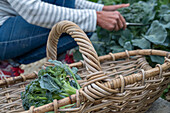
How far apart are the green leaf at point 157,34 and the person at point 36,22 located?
20cm

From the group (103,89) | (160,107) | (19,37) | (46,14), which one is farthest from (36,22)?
(160,107)

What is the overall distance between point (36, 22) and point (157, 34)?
0.79 meters

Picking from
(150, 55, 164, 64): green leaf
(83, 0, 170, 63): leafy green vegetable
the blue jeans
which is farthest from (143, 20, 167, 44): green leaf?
the blue jeans

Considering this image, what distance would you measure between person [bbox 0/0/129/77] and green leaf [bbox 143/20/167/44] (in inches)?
8.0

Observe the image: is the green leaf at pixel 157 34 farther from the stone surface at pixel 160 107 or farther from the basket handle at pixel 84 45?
the basket handle at pixel 84 45

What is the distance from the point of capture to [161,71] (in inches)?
27.3

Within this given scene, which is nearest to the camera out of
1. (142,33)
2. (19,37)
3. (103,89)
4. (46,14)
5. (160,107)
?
(103,89)

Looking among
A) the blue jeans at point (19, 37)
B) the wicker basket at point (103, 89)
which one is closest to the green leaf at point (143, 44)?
the wicker basket at point (103, 89)

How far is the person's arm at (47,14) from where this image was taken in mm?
1050

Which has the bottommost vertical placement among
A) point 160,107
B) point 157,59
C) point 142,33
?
point 160,107

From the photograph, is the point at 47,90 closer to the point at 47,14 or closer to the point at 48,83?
the point at 48,83

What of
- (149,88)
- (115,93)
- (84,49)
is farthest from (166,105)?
(84,49)

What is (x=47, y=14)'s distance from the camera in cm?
109

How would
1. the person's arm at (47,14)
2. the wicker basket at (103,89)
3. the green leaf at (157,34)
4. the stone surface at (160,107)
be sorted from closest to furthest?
the wicker basket at (103,89) < the stone surface at (160,107) < the person's arm at (47,14) < the green leaf at (157,34)
